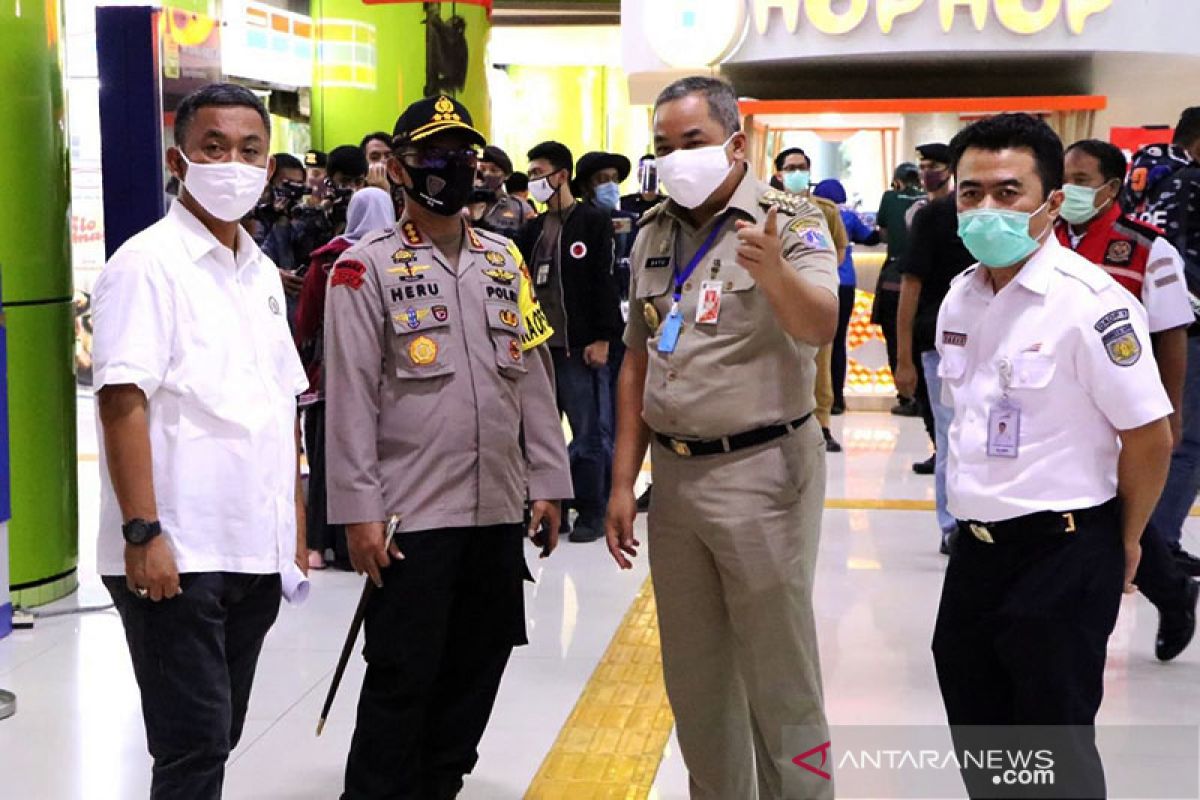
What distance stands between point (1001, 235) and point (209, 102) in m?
1.46

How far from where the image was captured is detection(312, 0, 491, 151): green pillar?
1342 cm

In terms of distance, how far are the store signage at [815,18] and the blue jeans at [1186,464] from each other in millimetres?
7631

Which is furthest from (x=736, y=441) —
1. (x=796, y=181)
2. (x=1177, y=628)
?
(x=796, y=181)

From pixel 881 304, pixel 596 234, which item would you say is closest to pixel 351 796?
pixel 596 234

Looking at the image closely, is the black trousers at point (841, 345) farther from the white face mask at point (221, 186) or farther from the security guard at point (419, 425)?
the white face mask at point (221, 186)

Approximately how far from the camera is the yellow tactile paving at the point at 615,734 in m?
3.65

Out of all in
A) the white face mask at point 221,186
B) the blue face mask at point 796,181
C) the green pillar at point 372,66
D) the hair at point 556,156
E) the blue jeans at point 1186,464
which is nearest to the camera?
the white face mask at point 221,186

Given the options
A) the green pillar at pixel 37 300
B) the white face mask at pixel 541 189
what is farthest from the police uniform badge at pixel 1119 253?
the green pillar at pixel 37 300

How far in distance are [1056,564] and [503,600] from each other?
1.26m

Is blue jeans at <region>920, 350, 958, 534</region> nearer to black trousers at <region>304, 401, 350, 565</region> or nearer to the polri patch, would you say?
black trousers at <region>304, 401, 350, 565</region>

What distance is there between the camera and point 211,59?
5.92 metres

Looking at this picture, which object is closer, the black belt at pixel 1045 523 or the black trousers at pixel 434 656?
the black belt at pixel 1045 523

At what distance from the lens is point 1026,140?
2.64 m

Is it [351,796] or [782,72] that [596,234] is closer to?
[351,796]
